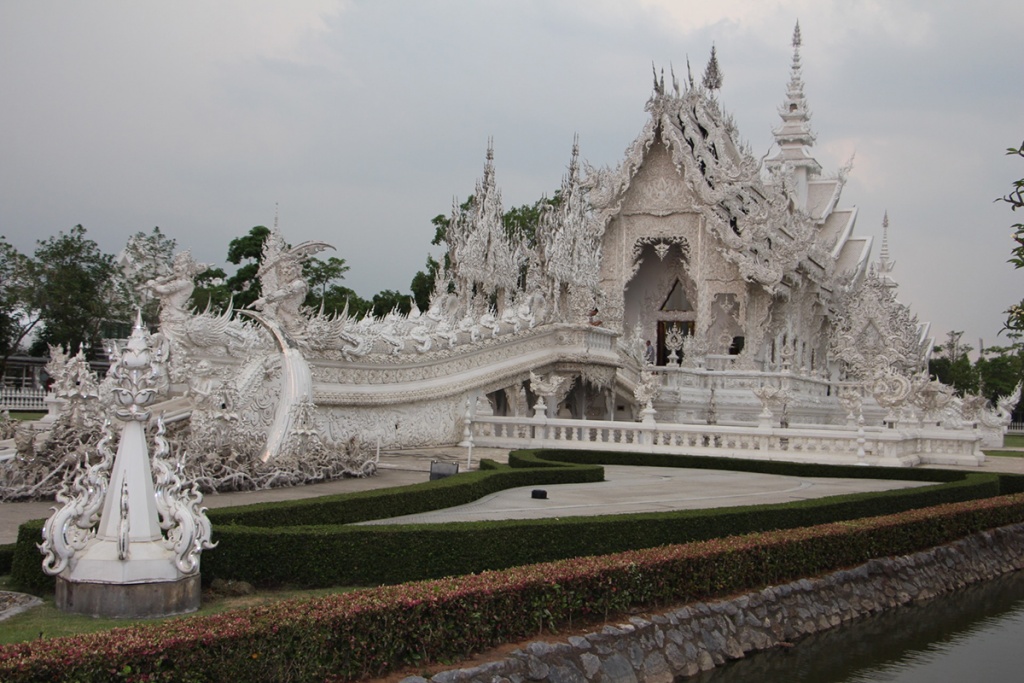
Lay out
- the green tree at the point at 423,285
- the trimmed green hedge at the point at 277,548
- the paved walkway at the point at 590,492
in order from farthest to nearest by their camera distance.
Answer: the green tree at the point at 423,285
the paved walkway at the point at 590,492
the trimmed green hedge at the point at 277,548

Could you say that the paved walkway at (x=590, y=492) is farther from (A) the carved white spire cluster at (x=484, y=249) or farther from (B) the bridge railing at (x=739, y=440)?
(A) the carved white spire cluster at (x=484, y=249)

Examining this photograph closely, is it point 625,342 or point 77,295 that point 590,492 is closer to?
point 625,342

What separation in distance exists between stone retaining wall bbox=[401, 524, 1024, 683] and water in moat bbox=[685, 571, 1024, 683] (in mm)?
133

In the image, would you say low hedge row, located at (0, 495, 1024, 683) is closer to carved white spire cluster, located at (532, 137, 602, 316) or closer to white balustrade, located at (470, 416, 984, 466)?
white balustrade, located at (470, 416, 984, 466)

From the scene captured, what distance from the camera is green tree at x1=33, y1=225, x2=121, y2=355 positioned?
1161 inches

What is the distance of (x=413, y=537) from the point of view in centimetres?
780

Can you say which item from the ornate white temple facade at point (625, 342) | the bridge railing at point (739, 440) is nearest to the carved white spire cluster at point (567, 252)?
the ornate white temple facade at point (625, 342)

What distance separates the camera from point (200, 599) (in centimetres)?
677

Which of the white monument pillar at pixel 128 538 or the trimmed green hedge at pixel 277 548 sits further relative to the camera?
the trimmed green hedge at pixel 277 548

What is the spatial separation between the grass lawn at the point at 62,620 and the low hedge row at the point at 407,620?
0.70 metres

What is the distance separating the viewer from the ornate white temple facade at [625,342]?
1455cm

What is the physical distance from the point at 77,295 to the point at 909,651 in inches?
999

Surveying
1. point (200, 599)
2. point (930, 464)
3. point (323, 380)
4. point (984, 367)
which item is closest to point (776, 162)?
point (984, 367)

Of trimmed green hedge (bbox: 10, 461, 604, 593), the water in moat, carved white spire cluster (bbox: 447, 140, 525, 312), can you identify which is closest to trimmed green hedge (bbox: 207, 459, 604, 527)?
trimmed green hedge (bbox: 10, 461, 604, 593)
